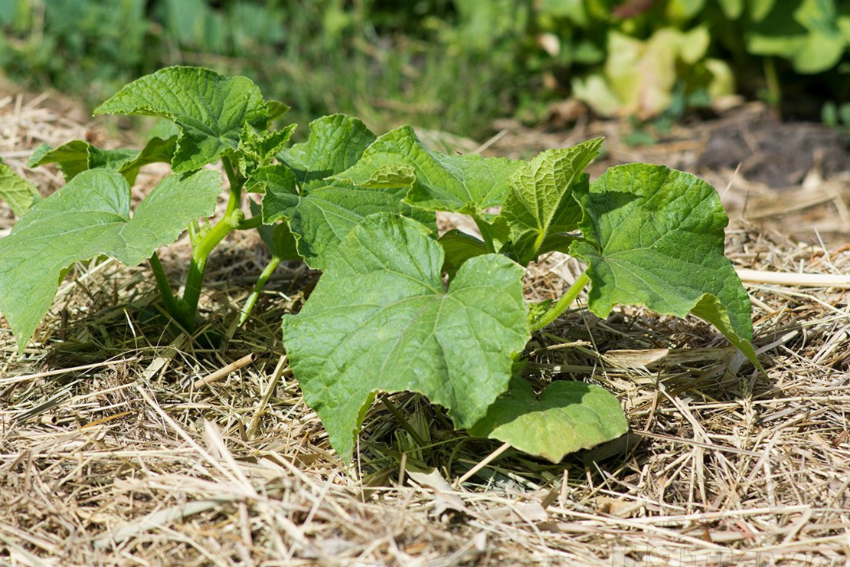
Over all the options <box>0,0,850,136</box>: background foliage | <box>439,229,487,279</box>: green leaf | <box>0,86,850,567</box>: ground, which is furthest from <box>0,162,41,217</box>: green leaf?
<box>0,0,850,136</box>: background foliage

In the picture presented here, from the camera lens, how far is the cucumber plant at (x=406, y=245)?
5.26ft

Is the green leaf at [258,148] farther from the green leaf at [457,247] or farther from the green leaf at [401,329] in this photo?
the green leaf at [457,247]

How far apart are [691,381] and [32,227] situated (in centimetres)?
160

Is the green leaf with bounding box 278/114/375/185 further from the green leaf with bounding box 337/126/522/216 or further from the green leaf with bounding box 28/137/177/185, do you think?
the green leaf with bounding box 28/137/177/185

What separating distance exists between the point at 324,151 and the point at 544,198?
0.58m

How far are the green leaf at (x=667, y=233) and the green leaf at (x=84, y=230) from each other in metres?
0.85

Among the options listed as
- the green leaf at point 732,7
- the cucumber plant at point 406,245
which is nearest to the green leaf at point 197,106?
the cucumber plant at point 406,245

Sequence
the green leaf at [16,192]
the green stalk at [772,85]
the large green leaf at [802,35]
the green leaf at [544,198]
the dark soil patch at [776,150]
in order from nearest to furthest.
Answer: the green leaf at [544,198], the green leaf at [16,192], the dark soil patch at [776,150], the large green leaf at [802,35], the green stalk at [772,85]

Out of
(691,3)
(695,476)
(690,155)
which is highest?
(691,3)

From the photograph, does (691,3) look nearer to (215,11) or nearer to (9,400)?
(215,11)

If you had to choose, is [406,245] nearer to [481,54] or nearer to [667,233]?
[667,233]

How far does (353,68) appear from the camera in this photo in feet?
16.0

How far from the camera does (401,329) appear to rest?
1.64 meters

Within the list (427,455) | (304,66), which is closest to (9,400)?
(427,455)
